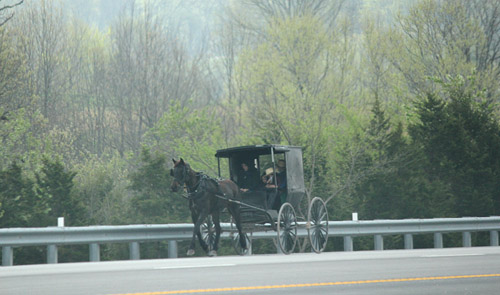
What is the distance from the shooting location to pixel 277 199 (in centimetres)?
1886

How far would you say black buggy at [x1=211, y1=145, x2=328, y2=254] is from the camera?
18344 mm

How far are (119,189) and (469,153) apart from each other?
1300 centimetres

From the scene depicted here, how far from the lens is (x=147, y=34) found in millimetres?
50188

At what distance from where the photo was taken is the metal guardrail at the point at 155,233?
53.2 feet

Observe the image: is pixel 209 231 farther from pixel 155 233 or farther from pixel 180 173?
pixel 180 173

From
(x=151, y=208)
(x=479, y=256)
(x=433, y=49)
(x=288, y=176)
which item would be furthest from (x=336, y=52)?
(x=479, y=256)

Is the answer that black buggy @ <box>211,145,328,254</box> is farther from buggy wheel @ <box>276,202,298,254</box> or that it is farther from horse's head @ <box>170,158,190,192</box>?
horse's head @ <box>170,158,190,192</box>

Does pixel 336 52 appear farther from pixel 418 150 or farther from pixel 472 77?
pixel 418 150

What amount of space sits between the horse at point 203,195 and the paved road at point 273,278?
279cm

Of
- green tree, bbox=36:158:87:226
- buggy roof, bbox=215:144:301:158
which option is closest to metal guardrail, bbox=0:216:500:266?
buggy roof, bbox=215:144:301:158

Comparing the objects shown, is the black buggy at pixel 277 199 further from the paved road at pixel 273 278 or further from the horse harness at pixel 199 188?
the paved road at pixel 273 278

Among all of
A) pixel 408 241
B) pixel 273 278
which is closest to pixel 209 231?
pixel 408 241

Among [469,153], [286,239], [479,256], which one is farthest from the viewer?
[469,153]

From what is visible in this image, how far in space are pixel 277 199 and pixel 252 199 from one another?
20.8 inches
